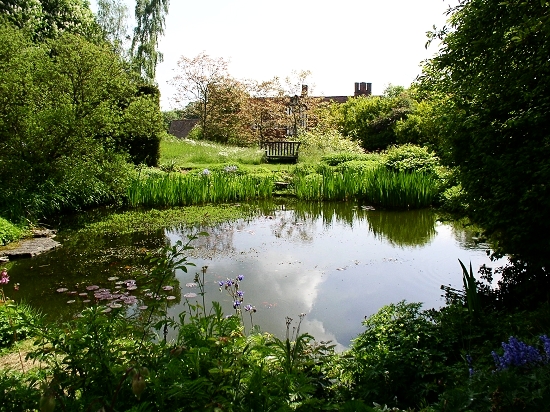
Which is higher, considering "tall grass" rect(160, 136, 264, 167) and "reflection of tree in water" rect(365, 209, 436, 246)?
"tall grass" rect(160, 136, 264, 167)

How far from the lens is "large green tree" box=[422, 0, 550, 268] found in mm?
3354

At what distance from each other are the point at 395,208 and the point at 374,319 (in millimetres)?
6681

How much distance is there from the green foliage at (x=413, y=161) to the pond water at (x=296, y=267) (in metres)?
1.94

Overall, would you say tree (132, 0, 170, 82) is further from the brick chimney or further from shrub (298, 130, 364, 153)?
the brick chimney

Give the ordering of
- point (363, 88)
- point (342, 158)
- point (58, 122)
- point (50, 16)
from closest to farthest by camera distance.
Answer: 1. point (58, 122)
2. point (342, 158)
3. point (50, 16)
4. point (363, 88)

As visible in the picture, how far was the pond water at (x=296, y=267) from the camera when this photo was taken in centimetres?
466

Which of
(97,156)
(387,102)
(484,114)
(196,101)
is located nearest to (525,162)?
(484,114)

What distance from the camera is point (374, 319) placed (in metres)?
3.42

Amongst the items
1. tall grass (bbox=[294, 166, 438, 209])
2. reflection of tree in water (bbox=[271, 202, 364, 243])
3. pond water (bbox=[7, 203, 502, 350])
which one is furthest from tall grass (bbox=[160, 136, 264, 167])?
pond water (bbox=[7, 203, 502, 350])

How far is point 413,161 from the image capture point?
10898mm

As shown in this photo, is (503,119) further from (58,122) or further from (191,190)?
(191,190)

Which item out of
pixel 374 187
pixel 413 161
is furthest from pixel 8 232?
pixel 413 161

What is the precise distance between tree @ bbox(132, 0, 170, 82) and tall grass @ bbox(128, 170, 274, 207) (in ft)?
46.3

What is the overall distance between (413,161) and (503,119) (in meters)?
7.28
